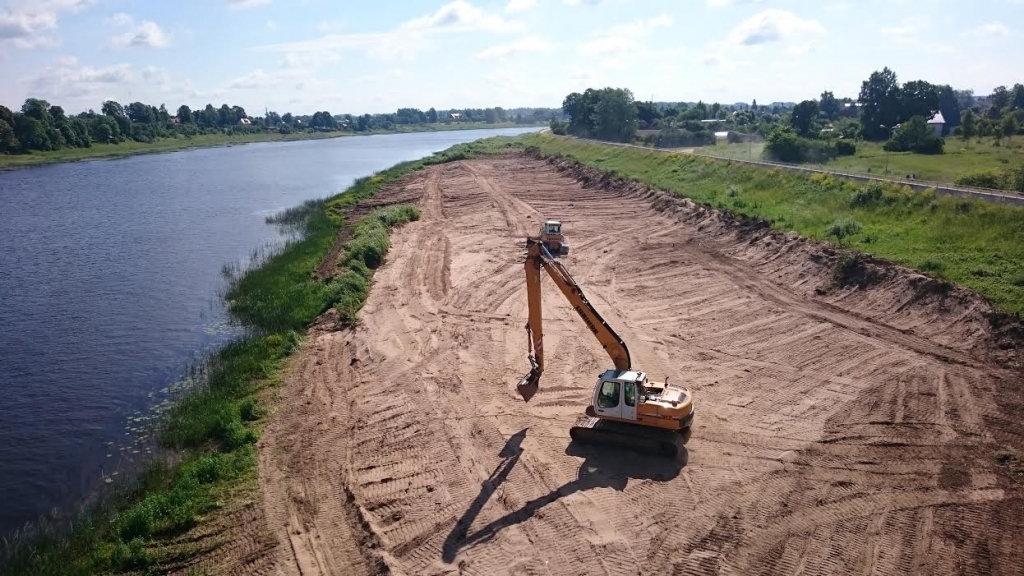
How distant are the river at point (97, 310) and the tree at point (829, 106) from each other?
105562mm

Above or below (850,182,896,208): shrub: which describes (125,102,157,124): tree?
above

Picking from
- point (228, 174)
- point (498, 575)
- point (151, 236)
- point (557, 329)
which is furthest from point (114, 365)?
point (228, 174)

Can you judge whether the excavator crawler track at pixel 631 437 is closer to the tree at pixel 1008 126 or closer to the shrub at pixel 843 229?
the shrub at pixel 843 229

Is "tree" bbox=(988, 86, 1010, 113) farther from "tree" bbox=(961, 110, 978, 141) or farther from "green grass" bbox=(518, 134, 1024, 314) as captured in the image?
"green grass" bbox=(518, 134, 1024, 314)

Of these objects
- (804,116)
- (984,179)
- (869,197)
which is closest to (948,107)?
(804,116)

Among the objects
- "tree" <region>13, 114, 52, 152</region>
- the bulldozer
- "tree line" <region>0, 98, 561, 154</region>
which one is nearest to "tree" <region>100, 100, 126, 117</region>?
"tree line" <region>0, 98, 561, 154</region>

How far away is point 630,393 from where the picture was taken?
15.5 m

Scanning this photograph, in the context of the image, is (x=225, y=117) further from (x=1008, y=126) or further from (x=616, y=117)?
(x=1008, y=126)

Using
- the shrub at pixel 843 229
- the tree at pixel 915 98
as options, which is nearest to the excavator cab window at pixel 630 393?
the shrub at pixel 843 229

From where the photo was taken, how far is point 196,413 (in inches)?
766

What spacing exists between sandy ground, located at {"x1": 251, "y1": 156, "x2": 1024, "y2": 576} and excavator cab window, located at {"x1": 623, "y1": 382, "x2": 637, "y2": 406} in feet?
4.72

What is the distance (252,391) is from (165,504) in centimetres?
639

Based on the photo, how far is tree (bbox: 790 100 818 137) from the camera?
74375mm

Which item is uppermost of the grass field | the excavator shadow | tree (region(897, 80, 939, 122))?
tree (region(897, 80, 939, 122))
